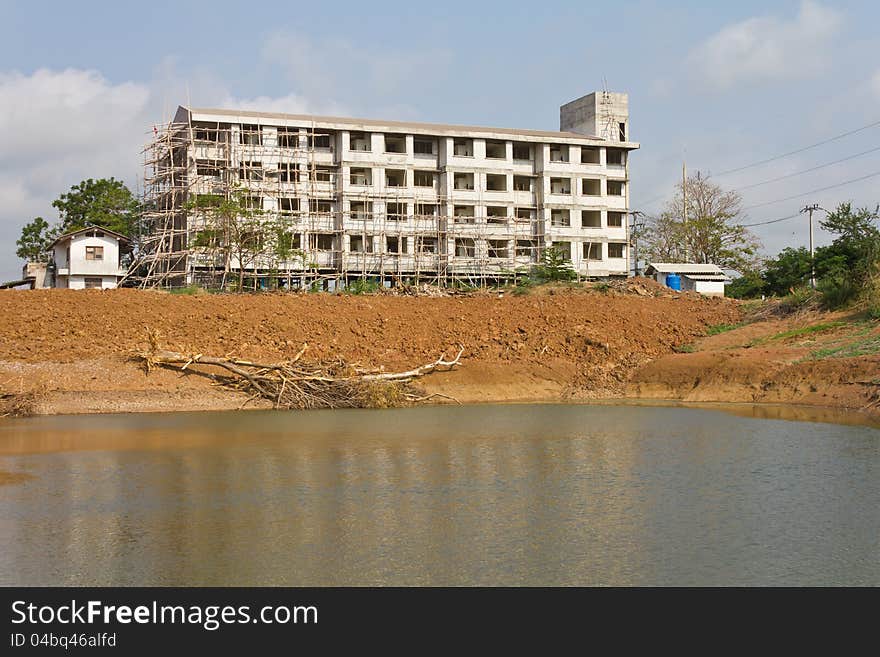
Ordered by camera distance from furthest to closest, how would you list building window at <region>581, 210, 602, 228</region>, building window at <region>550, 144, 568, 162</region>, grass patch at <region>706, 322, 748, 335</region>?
building window at <region>581, 210, 602, 228</region>
building window at <region>550, 144, 568, 162</region>
grass patch at <region>706, 322, 748, 335</region>

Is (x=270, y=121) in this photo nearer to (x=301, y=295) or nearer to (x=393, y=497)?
(x=301, y=295)

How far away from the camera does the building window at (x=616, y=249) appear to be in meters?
66.8

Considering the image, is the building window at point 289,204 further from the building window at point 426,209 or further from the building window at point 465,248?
the building window at point 465,248

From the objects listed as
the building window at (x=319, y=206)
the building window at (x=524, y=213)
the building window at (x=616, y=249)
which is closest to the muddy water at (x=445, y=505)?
the building window at (x=319, y=206)

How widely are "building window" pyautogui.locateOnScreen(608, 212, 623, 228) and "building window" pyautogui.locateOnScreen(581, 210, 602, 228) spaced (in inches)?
42.5

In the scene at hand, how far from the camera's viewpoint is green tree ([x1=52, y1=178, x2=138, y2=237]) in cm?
6262

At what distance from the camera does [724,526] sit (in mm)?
11727

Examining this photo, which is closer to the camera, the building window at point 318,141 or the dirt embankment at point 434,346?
the dirt embankment at point 434,346

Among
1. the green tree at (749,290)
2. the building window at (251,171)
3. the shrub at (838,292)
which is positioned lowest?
the shrub at (838,292)

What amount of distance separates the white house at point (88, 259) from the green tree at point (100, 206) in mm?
8530

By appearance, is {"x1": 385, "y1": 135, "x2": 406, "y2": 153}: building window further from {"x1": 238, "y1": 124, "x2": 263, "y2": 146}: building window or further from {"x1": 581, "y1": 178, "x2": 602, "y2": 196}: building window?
{"x1": 581, "y1": 178, "x2": 602, "y2": 196}: building window

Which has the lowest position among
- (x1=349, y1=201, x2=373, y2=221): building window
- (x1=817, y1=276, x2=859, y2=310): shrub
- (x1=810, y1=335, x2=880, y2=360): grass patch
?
(x1=810, y1=335, x2=880, y2=360): grass patch

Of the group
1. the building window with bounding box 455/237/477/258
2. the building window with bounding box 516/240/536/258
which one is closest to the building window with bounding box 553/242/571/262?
the building window with bounding box 516/240/536/258

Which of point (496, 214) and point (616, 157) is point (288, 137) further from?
point (616, 157)
